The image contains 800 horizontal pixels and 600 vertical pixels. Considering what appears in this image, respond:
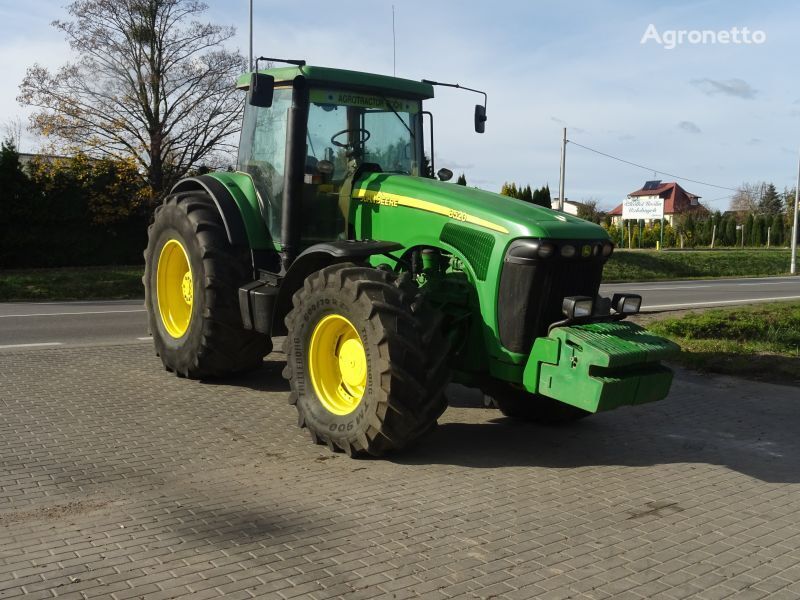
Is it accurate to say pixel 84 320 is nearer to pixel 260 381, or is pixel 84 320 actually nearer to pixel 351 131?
pixel 260 381

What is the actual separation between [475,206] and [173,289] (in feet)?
13.2

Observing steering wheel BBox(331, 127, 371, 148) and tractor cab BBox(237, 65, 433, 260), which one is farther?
steering wheel BBox(331, 127, 371, 148)

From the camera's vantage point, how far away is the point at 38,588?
3.61 metres

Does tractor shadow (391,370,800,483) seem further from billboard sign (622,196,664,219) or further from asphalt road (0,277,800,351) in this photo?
billboard sign (622,196,664,219)

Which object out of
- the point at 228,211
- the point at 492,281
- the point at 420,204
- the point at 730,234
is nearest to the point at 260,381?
the point at 228,211

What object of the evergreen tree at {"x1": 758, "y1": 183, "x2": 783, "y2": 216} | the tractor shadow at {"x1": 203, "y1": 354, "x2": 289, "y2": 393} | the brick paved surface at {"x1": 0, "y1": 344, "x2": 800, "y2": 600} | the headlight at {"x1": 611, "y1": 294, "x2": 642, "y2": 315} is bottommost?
the brick paved surface at {"x1": 0, "y1": 344, "x2": 800, "y2": 600}

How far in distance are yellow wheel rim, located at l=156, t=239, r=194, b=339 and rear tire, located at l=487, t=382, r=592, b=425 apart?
3.46 metres

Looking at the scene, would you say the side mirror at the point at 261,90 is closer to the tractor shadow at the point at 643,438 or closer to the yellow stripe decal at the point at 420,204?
the yellow stripe decal at the point at 420,204

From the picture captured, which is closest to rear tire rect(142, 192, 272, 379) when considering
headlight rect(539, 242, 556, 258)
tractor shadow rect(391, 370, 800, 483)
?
tractor shadow rect(391, 370, 800, 483)

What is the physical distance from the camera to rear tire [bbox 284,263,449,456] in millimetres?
5426

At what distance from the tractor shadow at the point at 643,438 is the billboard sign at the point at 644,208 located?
163 ft

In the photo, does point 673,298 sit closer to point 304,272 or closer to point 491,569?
point 304,272

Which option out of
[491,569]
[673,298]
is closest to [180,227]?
[491,569]

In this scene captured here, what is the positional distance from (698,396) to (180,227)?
5.31m
